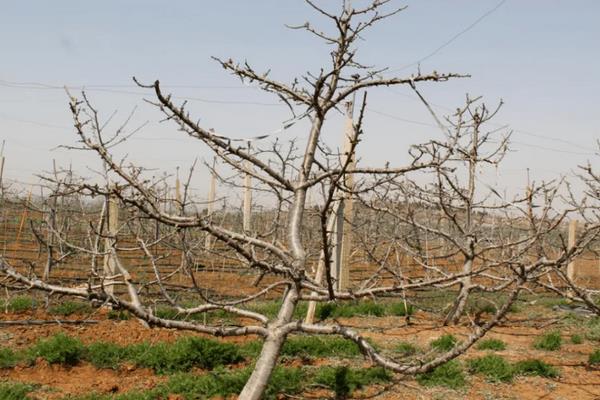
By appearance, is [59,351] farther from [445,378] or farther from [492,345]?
[492,345]

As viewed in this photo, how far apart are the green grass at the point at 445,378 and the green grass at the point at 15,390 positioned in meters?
3.42

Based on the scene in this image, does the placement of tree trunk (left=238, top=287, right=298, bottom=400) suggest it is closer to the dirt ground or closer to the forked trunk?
the forked trunk

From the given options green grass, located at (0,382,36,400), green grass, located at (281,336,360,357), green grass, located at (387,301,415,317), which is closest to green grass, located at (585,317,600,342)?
green grass, located at (387,301,415,317)

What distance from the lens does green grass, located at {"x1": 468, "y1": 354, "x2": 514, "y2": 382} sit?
4.70m

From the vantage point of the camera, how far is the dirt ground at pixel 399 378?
4.32m

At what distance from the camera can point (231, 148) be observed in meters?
2.61

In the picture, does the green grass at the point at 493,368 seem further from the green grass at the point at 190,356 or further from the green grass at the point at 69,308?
the green grass at the point at 69,308

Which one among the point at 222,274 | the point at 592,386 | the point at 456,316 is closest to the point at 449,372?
the point at 592,386

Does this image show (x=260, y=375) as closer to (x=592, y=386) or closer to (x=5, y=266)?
(x=5, y=266)

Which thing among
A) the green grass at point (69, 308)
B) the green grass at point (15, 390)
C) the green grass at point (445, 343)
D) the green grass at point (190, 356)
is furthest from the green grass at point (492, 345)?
the green grass at point (69, 308)

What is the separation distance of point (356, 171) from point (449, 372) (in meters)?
2.91

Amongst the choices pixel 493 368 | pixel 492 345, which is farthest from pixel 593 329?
pixel 493 368

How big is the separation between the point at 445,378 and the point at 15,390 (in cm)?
377

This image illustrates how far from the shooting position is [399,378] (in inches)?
175
